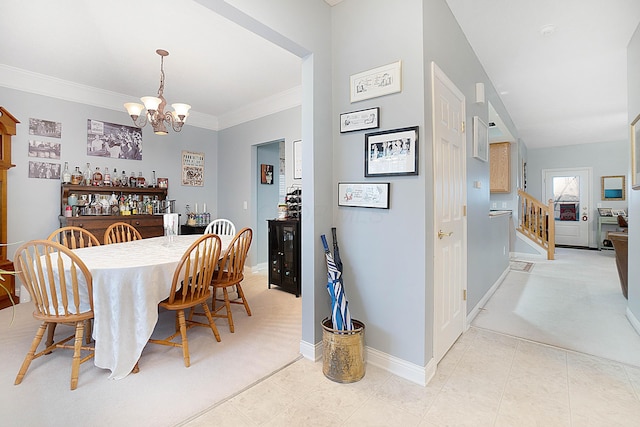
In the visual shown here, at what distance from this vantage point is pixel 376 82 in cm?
202

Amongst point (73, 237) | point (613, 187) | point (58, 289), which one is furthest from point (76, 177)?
point (613, 187)

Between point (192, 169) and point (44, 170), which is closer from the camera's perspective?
point (44, 170)

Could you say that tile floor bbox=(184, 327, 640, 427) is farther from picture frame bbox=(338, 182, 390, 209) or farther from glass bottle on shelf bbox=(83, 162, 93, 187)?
glass bottle on shelf bbox=(83, 162, 93, 187)

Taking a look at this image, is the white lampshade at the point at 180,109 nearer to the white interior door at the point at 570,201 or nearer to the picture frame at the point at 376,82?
the picture frame at the point at 376,82

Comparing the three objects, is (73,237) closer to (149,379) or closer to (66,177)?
(66,177)

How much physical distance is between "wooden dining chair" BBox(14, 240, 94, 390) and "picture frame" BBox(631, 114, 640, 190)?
4157 mm

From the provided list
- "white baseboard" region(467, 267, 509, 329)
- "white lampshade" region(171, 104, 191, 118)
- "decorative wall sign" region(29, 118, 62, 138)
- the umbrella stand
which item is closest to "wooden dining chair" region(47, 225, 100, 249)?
"decorative wall sign" region(29, 118, 62, 138)

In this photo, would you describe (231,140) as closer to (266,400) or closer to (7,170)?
(7,170)

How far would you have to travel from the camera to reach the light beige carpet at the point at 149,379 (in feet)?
5.26

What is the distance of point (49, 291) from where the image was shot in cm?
199

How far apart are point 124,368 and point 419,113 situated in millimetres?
2468

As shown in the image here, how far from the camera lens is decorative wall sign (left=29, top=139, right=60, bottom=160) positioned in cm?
356

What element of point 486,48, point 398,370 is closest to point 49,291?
point 398,370

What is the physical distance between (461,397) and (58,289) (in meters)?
2.59
